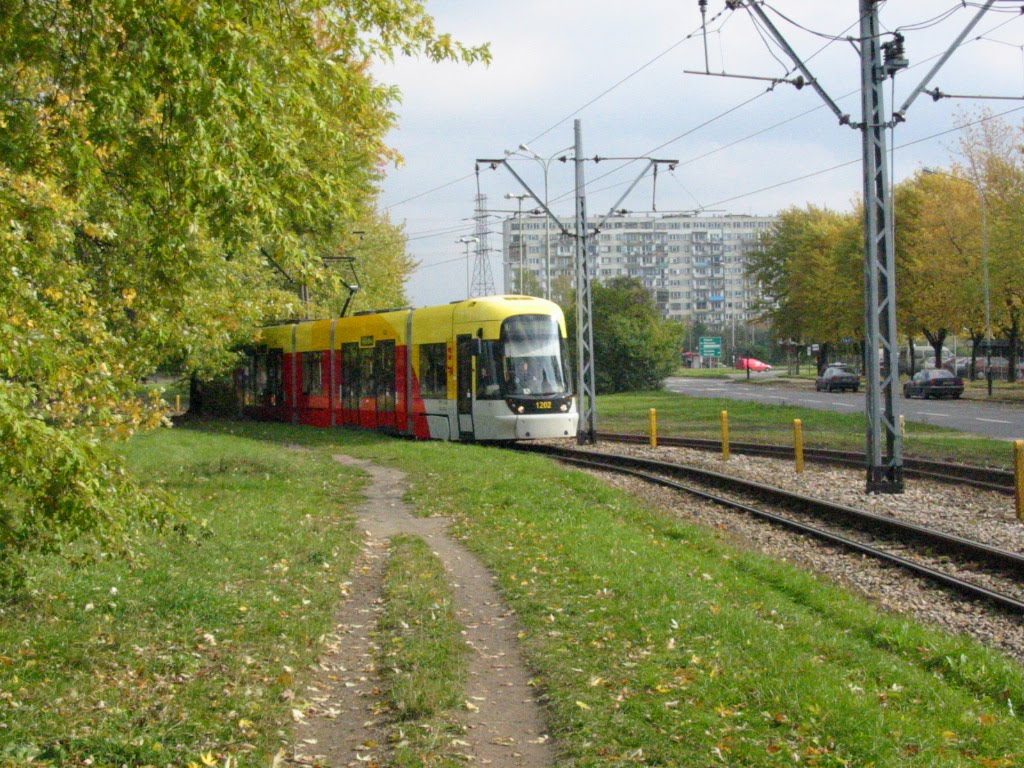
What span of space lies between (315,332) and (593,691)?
2909 cm

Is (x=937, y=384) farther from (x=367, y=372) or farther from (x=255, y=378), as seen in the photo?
(x=367, y=372)

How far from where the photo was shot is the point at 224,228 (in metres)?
7.57

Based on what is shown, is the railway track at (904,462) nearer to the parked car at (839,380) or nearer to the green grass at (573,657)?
the green grass at (573,657)

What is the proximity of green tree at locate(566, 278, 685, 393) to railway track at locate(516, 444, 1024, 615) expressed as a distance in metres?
39.7

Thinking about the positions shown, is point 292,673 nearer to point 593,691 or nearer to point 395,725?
point 395,725

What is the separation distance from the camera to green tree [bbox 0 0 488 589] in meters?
6.07

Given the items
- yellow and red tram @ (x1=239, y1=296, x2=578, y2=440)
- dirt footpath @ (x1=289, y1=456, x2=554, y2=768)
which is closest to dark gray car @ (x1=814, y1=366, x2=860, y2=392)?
yellow and red tram @ (x1=239, y1=296, x2=578, y2=440)

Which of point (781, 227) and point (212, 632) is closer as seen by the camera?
point (212, 632)

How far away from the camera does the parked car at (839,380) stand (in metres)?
65.7

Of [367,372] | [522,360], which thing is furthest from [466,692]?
[367,372]

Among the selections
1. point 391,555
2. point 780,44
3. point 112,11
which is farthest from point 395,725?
point 780,44

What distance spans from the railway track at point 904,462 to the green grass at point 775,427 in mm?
1485

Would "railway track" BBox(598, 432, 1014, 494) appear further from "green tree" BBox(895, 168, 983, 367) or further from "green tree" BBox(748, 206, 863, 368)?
"green tree" BBox(748, 206, 863, 368)

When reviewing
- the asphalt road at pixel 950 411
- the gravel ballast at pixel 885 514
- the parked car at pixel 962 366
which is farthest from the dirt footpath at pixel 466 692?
the parked car at pixel 962 366
